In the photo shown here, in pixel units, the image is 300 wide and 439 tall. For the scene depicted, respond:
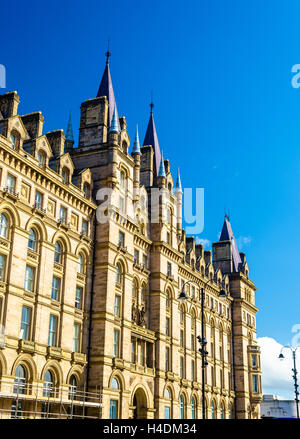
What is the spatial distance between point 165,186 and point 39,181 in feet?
72.8

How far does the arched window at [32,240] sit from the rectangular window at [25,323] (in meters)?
4.35

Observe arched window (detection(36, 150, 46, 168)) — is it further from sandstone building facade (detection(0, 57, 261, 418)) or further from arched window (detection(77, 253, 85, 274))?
arched window (detection(77, 253, 85, 274))

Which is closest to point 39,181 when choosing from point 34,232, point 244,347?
point 34,232

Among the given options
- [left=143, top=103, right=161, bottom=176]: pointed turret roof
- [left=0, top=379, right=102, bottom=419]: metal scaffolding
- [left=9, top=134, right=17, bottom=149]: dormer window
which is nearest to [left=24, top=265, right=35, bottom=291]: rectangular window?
[left=0, top=379, right=102, bottom=419]: metal scaffolding

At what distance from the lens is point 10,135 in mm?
37812

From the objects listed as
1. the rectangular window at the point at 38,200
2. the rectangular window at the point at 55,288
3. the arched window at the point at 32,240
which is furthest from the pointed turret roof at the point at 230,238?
the arched window at the point at 32,240

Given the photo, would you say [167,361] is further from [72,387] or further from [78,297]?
[72,387]

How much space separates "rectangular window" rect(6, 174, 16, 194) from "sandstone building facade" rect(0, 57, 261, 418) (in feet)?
0.45

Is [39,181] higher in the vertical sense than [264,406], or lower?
higher

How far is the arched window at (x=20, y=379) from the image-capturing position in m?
34.4

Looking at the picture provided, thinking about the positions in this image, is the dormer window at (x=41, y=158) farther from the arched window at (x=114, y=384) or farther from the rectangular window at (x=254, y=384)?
the rectangular window at (x=254, y=384)

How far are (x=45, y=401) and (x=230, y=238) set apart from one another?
5819 centimetres
